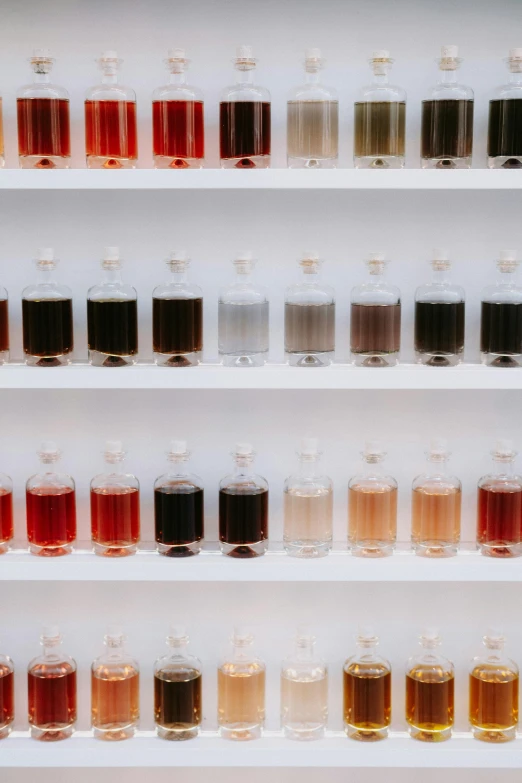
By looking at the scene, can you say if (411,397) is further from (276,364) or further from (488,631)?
(488,631)

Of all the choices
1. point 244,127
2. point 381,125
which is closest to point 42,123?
point 244,127

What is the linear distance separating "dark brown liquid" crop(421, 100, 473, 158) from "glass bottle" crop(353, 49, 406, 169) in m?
0.04

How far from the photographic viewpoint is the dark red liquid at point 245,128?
146 cm

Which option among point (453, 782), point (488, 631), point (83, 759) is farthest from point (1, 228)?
point (453, 782)

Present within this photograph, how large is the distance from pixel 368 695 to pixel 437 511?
31 centimetres

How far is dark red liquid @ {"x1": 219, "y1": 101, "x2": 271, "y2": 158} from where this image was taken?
1.46 meters

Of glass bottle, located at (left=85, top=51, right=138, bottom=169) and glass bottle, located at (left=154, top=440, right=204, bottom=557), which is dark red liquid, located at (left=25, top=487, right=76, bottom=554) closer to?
glass bottle, located at (left=154, top=440, right=204, bottom=557)

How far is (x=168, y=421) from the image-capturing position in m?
1.63

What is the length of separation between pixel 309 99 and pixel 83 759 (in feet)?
3.50

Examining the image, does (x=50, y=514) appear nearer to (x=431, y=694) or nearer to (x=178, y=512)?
(x=178, y=512)

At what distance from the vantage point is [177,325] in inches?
58.4

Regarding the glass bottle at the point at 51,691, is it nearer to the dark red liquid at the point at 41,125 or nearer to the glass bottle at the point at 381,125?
the dark red liquid at the point at 41,125

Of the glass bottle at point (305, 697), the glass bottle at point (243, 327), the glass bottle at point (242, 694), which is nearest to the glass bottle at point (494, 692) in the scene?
the glass bottle at point (305, 697)

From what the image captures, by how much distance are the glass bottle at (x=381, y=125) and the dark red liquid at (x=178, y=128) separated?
0.24 m
